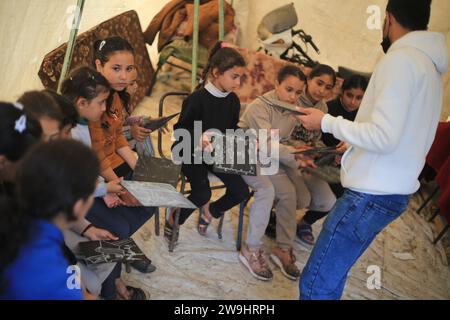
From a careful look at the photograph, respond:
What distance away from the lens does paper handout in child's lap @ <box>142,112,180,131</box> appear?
2203 millimetres

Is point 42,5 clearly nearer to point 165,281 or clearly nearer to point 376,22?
point 165,281

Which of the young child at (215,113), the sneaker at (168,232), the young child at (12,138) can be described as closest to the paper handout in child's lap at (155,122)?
the young child at (215,113)

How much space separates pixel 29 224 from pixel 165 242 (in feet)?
4.66

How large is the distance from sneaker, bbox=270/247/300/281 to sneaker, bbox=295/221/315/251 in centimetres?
20

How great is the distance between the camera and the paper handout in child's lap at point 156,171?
203 cm

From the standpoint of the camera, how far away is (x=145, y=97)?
421 cm

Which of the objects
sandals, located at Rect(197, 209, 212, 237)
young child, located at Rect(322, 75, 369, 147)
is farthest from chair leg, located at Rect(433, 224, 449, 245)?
sandals, located at Rect(197, 209, 212, 237)

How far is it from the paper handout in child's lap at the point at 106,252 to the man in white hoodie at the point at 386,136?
2.09 ft

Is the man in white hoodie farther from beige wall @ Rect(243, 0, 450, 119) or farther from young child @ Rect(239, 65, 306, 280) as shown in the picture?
beige wall @ Rect(243, 0, 450, 119)

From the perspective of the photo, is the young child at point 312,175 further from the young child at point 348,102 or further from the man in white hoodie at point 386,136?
the man in white hoodie at point 386,136

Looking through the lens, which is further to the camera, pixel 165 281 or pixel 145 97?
pixel 145 97

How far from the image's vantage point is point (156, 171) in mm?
2078
